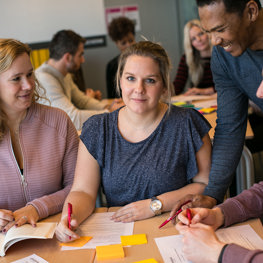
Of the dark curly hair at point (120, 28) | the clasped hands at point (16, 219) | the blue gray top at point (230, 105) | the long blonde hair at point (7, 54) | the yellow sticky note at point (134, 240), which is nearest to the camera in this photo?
the yellow sticky note at point (134, 240)

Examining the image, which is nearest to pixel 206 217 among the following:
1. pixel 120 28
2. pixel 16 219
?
pixel 16 219

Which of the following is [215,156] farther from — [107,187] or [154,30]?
[154,30]

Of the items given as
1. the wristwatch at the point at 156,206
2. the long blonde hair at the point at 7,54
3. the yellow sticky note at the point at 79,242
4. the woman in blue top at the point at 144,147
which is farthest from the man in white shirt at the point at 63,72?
the yellow sticky note at the point at 79,242

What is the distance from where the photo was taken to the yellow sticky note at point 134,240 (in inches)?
52.3

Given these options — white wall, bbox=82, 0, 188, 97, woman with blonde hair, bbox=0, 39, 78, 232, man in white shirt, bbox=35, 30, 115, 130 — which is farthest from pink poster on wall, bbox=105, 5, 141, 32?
woman with blonde hair, bbox=0, 39, 78, 232

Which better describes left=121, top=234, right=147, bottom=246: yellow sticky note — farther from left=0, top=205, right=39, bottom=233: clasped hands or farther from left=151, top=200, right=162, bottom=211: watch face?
left=0, top=205, right=39, bottom=233: clasped hands

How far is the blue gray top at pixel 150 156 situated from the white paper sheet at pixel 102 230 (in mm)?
195

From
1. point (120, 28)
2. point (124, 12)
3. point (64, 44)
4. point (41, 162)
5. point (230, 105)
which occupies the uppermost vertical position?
point (124, 12)

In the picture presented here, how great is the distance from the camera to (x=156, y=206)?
155 cm

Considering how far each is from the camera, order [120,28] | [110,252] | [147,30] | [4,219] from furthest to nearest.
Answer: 1. [147,30]
2. [120,28]
3. [4,219]
4. [110,252]

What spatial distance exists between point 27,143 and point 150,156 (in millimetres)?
633

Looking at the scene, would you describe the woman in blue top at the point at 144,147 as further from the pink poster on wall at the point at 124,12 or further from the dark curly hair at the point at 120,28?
the pink poster on wall at the point at 124,12

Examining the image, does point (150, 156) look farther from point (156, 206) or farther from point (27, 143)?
point (27, 143)

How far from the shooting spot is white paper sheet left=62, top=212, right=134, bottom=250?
135 cm
